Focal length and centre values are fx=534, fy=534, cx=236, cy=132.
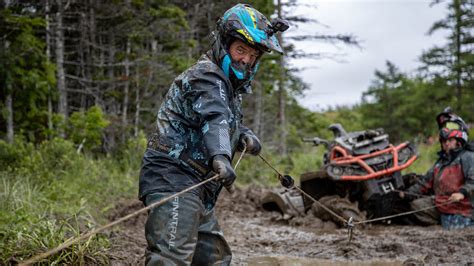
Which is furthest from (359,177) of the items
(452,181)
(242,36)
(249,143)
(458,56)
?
(458,56)

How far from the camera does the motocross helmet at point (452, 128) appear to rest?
7.64 meters

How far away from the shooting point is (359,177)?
7.48 m

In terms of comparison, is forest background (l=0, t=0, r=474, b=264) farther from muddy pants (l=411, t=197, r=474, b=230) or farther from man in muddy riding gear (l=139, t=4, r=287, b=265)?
muddy pants (l=411, t=197, r=474, b=230)

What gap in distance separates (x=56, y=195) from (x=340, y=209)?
397 cm

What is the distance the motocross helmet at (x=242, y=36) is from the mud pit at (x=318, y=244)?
6.25 feet

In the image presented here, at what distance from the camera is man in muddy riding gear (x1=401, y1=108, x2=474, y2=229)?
746 cm

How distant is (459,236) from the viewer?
6289 mm

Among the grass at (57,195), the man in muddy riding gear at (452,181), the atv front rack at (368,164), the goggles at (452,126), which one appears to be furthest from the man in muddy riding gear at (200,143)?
the goggles at (452,126)

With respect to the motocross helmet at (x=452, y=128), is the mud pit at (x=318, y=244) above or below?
below

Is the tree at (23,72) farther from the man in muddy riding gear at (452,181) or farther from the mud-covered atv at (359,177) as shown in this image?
the man in muddy riding gear at (452,181)

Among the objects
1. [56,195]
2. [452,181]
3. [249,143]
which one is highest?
[249,143]

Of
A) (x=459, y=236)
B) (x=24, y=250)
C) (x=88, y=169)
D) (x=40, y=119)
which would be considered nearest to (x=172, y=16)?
(x=40, y=119)

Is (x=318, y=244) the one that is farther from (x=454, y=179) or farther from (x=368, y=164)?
(x=454, y=179)

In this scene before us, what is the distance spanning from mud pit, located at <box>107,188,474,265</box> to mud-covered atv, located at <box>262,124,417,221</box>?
1.04ft
